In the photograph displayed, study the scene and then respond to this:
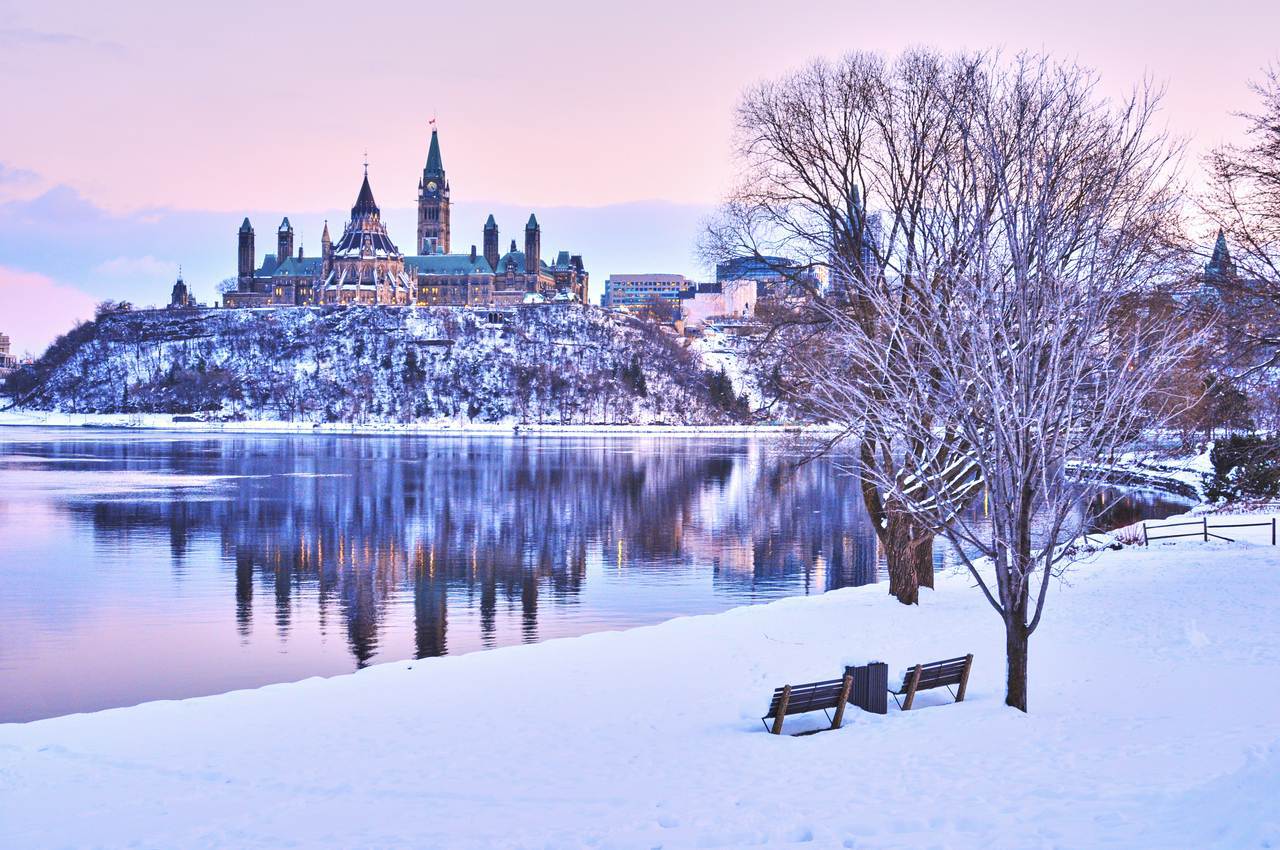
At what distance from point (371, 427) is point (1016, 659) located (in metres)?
168

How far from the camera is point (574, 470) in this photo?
82.8 m

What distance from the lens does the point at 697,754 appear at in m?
13.6

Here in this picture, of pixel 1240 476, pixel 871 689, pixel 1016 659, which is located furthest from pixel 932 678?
pixel 1240 476

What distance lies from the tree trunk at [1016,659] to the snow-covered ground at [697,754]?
33 cm

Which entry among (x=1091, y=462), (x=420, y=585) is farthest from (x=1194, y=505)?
(x=1091, y=462)

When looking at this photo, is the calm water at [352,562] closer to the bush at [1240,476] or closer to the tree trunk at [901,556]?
the bush at [1240,476]

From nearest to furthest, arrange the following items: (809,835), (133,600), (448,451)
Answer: (809,835) → (133,600) → (448,451)

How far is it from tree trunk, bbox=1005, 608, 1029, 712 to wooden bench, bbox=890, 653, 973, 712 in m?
0.80

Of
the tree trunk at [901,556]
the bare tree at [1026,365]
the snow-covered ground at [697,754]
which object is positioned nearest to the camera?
the snow-covered ground at [697,754]

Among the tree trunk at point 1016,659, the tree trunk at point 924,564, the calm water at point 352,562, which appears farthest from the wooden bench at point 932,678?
the calm water at point 352,562

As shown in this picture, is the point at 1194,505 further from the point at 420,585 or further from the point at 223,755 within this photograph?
the point at 223,755

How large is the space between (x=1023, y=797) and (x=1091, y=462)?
601cm

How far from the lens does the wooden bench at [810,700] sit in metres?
14.2

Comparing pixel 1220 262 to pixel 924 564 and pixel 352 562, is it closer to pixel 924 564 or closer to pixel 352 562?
pixel 924 564
